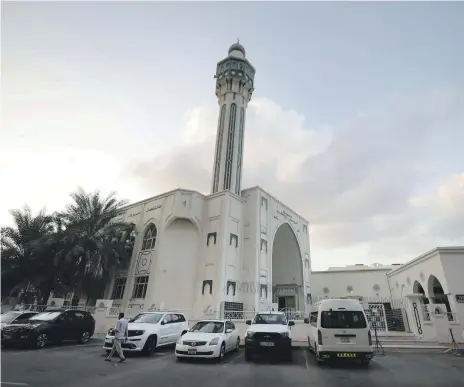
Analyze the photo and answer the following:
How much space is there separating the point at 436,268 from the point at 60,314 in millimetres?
21618

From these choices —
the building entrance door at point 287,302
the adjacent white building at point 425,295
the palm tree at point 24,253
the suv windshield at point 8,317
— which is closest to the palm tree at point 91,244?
the palm tree at point 24,253

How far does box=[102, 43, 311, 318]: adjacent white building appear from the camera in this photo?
80.1 feet

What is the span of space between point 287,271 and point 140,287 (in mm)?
16523

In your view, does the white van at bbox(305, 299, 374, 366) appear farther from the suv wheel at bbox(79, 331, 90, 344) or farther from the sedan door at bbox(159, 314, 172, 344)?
the suv wheel at bbox(79, 331, 90, 344)

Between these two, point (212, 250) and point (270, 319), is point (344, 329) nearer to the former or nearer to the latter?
point (270, 319)

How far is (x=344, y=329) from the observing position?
9.46m

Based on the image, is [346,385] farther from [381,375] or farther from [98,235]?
[98,235]

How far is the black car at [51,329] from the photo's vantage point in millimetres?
11914

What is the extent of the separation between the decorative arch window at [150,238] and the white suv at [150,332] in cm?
1477

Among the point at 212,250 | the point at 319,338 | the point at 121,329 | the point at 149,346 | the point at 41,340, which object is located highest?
the point at 212,250

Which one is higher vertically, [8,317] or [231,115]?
[231,115]

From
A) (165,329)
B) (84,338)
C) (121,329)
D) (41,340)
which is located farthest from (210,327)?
(84,338)

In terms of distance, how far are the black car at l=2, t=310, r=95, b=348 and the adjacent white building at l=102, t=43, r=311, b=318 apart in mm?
8519

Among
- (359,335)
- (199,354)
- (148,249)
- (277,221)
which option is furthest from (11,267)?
(277,221)
